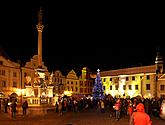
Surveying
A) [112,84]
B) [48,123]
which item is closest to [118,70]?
[112,84]

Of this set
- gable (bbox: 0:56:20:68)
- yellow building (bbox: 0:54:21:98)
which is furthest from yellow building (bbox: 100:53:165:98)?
gable (bbox: 0:56:20:68)

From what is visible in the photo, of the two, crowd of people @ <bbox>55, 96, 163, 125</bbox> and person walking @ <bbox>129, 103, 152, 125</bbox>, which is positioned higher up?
person walking @ <bbox>129, 103, 152, 125</bbox>

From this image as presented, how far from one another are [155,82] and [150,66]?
237 inches

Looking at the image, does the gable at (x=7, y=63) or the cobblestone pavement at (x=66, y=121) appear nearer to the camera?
the cobblestone pavement at (x=66, y=121)

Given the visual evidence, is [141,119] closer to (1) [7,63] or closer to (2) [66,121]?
(2) [66,121]

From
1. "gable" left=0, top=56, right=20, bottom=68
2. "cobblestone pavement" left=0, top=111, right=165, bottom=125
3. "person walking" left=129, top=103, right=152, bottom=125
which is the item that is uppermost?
"gable" left=0, top=56, right=20, bottom=68

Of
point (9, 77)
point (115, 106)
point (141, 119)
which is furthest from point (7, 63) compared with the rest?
point (141, 119)

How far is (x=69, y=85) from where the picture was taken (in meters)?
84.8

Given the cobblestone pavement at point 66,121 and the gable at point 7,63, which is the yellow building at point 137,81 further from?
the cobblestone pavement at point 66,121

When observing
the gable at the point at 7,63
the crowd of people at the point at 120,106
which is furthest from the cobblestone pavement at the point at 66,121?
the gable at the point at 7,63

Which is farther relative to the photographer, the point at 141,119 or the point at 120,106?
the point at 120,106

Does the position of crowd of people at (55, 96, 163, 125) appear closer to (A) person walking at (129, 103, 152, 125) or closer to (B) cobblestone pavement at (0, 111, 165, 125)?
(B) cobblestone pavement at (0, 111, 165, 125)

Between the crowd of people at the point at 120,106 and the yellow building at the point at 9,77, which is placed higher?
the yellow building at the point at 9,77

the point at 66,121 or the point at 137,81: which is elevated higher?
the point at 137,81
